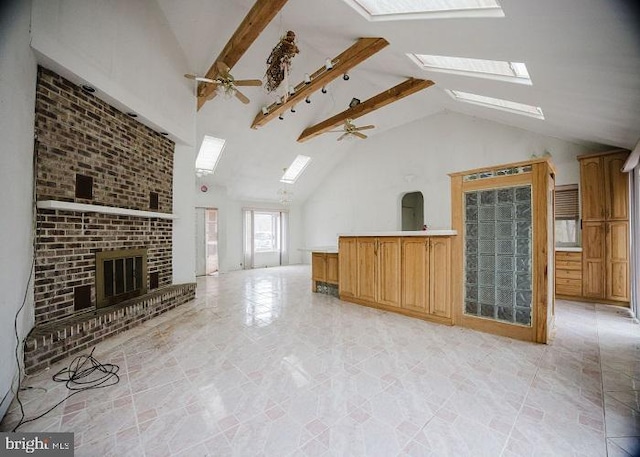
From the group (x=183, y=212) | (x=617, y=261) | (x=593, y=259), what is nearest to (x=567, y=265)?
(x=593, y=259)

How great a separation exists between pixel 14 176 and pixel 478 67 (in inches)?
187

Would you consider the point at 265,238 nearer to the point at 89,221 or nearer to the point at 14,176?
the point at 89,221

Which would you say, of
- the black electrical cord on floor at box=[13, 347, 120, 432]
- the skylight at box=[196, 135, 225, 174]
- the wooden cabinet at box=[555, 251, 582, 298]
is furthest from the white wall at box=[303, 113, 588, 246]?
the black electrical cord on floor at box=[13, 347, 120, 432]

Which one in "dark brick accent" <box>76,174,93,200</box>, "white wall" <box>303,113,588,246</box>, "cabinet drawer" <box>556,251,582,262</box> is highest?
"white wall" <box>303,113,588,246</box>

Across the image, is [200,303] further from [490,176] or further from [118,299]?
[490,176]

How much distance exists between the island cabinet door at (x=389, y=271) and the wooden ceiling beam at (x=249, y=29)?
3.26 m

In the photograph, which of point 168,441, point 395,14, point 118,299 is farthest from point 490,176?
point 118,299

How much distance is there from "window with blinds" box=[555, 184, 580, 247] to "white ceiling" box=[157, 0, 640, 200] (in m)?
0.88

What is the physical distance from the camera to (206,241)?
784cm

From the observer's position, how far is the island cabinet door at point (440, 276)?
3271 millimetres

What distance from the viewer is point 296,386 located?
6.60 feet

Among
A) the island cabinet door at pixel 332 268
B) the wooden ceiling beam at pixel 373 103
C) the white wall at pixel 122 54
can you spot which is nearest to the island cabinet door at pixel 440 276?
the island cabinet door at pixel 332 268

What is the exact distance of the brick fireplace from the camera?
2.42m

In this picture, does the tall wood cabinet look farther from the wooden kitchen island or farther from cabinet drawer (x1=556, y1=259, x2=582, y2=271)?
the wooden kitchen island
